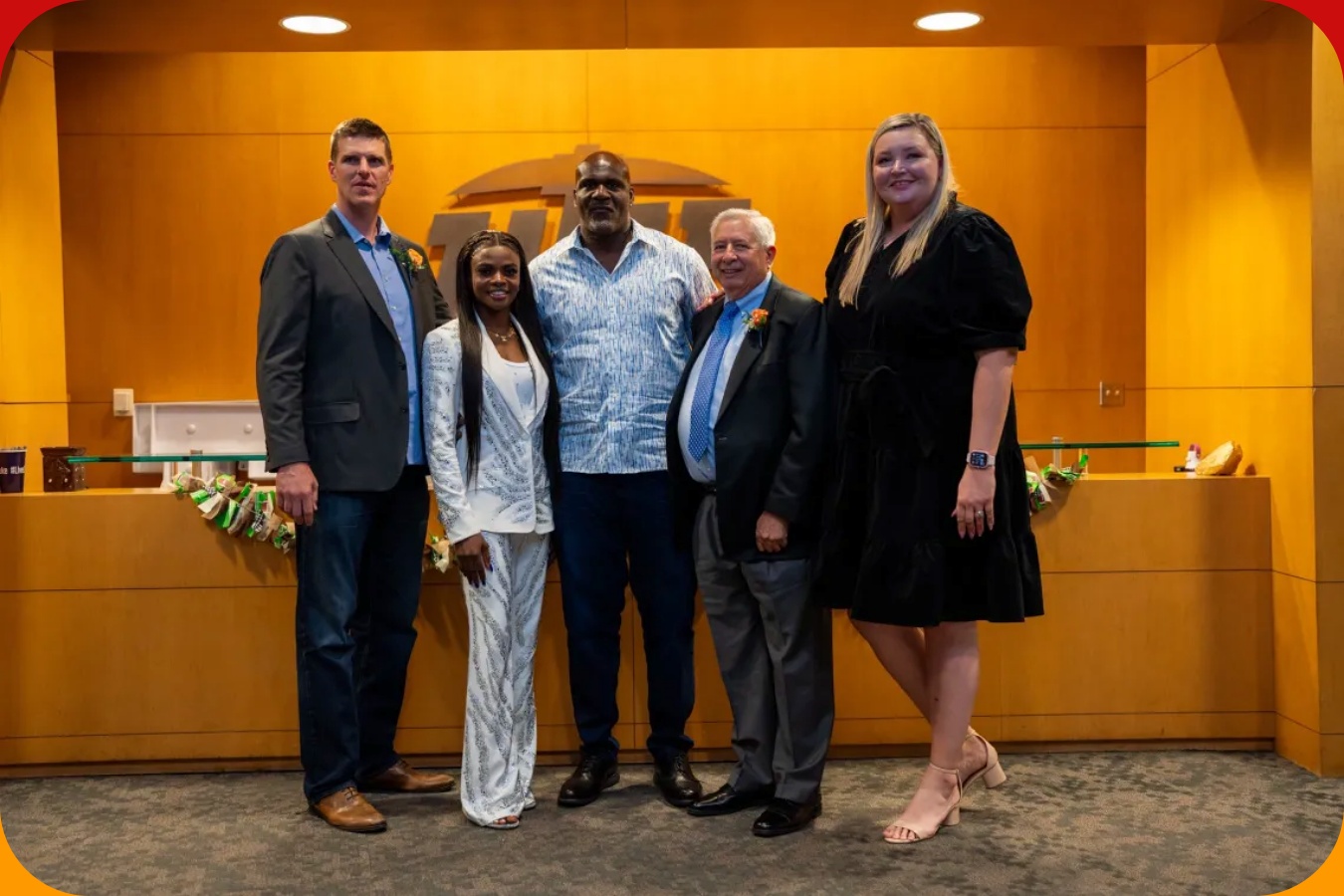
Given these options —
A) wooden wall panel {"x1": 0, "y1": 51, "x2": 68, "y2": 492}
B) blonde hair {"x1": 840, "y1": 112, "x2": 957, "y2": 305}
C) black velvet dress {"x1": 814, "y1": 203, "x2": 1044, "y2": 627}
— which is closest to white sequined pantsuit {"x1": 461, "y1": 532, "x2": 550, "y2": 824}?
black velvet dress {"x1": 814, "y1": 203, "x2": 1044, "y2": 627}

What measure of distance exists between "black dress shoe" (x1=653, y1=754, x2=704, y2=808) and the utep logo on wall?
3057 millimetres

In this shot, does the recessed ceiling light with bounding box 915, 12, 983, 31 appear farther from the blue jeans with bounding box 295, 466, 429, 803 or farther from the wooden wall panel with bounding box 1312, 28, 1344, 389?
the blue jeans with bounding box 295, 466, 429, 803

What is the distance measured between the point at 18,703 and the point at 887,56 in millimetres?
4677

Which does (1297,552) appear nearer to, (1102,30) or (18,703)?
(1102,30)

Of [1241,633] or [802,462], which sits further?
[1241,633]

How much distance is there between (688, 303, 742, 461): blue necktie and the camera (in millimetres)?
3340

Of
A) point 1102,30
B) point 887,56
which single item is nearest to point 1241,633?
point 1102,30

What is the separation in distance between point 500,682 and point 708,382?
3.17 ft

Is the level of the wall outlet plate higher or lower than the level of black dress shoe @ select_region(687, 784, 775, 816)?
higher

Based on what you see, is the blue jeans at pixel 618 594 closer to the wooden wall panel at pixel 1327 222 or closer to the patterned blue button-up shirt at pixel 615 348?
the patterned blue button-up shirt at pixel 615 348

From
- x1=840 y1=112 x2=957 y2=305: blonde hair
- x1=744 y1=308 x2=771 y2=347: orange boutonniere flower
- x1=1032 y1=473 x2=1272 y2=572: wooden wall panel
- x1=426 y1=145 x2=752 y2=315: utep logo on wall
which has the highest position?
x1=426 y1=145 x2=752 y2=315: utep logo on wall

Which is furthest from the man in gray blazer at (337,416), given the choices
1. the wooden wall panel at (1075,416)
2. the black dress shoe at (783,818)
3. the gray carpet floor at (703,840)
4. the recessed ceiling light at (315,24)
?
the wooden wall panel at (1075,416)

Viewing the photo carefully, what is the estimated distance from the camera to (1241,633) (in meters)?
4.07

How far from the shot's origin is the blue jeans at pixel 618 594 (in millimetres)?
3521
